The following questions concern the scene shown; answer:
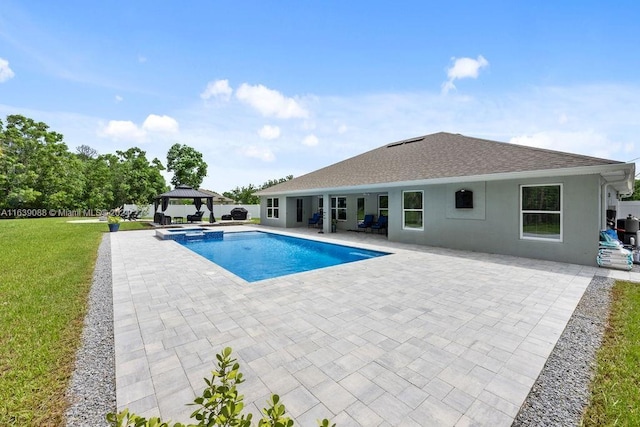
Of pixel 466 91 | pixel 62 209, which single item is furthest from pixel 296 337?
pixel 62 209

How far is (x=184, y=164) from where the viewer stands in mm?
38375

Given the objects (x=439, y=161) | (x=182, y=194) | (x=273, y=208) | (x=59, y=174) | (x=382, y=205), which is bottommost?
(x=273, y=208)

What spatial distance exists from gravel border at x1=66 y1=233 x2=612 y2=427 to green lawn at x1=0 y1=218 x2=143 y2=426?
13cm

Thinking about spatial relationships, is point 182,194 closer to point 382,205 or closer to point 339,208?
point 339,208

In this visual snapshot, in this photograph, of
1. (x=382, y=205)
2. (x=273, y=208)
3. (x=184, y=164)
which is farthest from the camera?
(x=184, y=164)

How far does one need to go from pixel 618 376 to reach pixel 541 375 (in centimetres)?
78

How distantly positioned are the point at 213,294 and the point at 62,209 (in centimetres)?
3795

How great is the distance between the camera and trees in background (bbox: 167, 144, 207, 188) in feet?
126

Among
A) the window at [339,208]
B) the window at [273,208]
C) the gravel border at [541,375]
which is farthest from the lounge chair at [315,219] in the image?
the gravel border at [541,375]

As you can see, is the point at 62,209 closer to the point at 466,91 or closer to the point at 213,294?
the point at 213,294

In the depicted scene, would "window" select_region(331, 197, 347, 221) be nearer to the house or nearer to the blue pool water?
the house

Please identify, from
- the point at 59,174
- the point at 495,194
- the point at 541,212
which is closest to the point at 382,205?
the point at 495,194

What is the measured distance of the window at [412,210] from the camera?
11.3 m

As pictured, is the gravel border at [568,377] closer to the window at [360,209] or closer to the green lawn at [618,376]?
the green lawn at [618,376]
